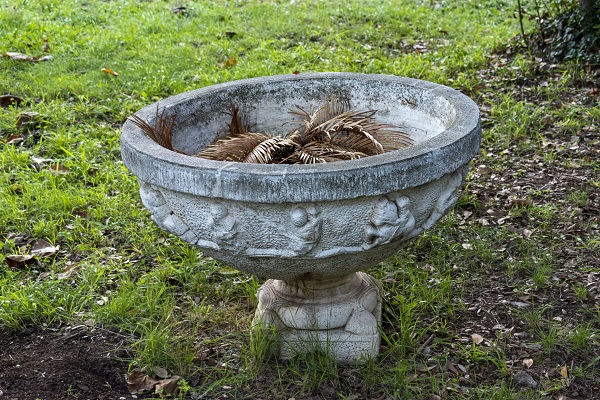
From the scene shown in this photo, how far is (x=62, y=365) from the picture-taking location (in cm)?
288

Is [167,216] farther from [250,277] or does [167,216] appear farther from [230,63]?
[230,63]

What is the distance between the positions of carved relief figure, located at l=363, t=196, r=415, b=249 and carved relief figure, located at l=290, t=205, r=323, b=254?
0.17 m

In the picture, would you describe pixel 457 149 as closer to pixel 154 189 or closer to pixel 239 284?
pixel 154 189

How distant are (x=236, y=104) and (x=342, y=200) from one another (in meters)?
1.00

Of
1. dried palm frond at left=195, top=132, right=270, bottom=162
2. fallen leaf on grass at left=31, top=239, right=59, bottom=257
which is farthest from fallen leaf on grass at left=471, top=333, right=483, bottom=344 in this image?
fallen leaf on grass at left=31, top=239, right=59, bottom=257

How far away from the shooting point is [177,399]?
8.77ft

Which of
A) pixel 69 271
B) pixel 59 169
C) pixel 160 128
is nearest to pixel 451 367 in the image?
pixel 160 128

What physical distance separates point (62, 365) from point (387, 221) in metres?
1.42

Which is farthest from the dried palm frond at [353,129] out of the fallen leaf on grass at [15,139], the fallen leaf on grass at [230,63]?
the fallen leaf on grass at [230,63]

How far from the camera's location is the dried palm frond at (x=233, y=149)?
2775 millimetres

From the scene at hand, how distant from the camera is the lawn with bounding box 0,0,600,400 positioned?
9.18ft

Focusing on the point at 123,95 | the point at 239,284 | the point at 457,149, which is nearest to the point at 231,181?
the point at 457,149

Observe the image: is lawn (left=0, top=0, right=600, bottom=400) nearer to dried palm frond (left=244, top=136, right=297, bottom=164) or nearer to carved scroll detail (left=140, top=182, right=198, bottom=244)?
carved scroll detail (left=140, top=182, right=198, bottom=244)

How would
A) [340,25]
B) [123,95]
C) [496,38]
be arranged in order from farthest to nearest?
[340,25]
[496,38]
[123,95]
